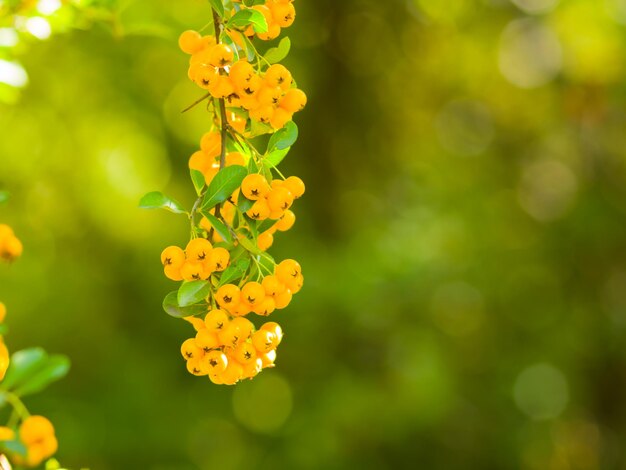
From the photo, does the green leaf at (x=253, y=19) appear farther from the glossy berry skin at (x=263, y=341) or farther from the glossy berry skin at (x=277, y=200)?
the glossy berry skin at (x=263, y=341)

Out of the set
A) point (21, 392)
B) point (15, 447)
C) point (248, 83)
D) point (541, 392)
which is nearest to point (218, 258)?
point (248, 83)

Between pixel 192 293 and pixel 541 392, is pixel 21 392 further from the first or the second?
pixel 541 392

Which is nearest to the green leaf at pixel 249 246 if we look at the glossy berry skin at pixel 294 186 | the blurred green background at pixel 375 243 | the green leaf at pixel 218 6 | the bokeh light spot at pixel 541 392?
the glossy berry skin at pixel 294 186

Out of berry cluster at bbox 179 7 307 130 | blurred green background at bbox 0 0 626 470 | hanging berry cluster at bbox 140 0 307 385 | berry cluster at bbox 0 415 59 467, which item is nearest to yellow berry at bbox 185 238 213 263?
hanging berry cluster at bbox 140 0 307 385

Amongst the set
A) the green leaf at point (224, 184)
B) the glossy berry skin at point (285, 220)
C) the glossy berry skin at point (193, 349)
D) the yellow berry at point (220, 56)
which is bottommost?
the glossy berry skin at point (193, 349)

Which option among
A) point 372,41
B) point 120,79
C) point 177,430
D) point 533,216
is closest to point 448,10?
point 372,41
